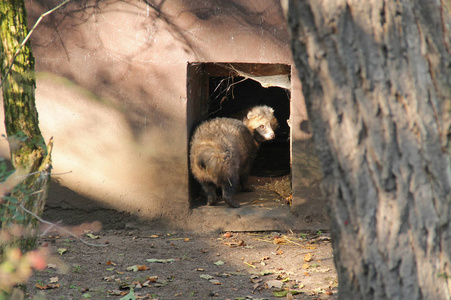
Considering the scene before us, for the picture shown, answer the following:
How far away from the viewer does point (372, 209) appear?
90.4 inches

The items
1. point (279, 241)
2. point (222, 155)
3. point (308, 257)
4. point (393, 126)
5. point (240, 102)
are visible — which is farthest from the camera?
point (240, 102)

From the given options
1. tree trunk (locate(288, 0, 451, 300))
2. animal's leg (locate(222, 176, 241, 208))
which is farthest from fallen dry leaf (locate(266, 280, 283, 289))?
tree trunk (locate(288, 0, 451, 300))

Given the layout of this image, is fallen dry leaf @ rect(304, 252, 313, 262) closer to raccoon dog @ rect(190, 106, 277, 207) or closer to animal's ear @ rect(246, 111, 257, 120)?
raccoon dog @ rect(190, 106, 277, 207)

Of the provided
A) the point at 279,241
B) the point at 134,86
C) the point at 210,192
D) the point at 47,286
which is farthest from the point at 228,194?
the point at 47,286

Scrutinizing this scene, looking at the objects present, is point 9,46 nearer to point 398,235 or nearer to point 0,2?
point 0,2

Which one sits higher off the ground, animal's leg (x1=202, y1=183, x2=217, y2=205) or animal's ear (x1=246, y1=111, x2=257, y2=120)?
animal's ear (x1=246, y1=111, x2=257, y2=120)

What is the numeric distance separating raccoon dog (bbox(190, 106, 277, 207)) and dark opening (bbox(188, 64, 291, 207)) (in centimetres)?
22

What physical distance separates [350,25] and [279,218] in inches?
192

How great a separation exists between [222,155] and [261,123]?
150 cm

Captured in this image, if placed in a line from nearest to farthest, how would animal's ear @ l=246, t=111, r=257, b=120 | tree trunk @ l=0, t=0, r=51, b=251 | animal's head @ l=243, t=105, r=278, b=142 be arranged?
tree trunk @ l=0, t=0, r=51, b=251, animal's head @ l=243, t=105, r=278, b=142, animal's ear @ l=246, t=111, r=257, b=120

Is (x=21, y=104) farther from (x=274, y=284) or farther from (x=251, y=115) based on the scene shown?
(x=251, y=115)

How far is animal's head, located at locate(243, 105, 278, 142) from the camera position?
8.45 metres

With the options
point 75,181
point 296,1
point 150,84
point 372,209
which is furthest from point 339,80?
point 75,181

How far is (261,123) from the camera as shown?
847 cm
